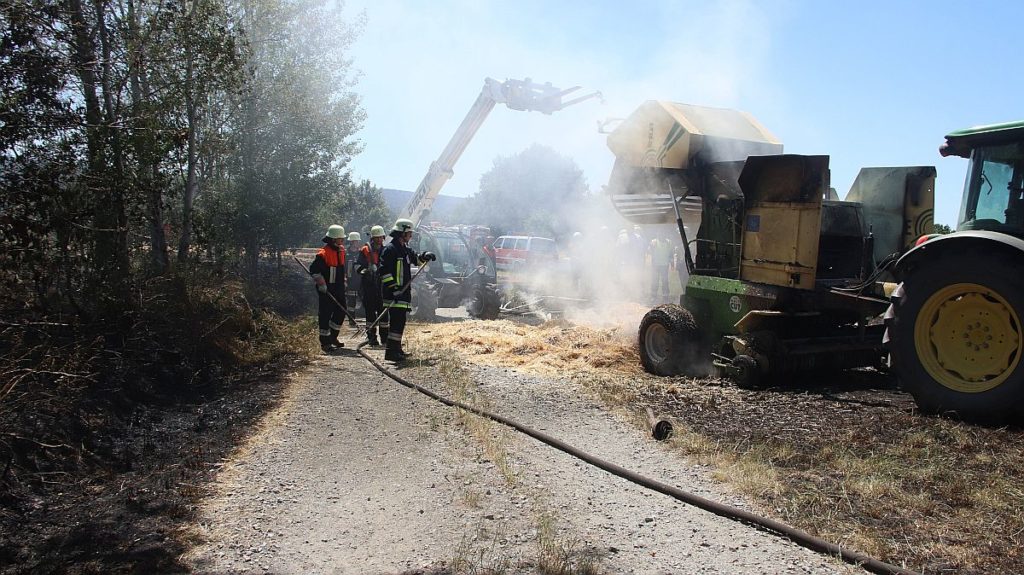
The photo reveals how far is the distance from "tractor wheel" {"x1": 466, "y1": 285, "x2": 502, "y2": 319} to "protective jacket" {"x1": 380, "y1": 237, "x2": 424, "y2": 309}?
4753 mm

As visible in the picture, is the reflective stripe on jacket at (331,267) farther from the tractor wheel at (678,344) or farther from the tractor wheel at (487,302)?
the tractor wheel at (678,344)

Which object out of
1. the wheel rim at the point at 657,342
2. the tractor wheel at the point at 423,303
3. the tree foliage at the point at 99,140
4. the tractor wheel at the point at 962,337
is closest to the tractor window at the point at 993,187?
the tractor wheel at the point at 962,337

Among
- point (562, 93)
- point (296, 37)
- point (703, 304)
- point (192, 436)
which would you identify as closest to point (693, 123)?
point (703, 304)

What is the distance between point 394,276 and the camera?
952 cm

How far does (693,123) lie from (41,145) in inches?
288

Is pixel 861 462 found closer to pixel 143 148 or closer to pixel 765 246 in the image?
pixel 765 246

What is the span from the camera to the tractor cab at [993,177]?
217 inches

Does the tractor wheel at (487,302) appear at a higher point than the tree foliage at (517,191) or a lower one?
lower

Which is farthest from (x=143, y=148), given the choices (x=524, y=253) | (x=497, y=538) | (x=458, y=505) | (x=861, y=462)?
(x=524, y=253)

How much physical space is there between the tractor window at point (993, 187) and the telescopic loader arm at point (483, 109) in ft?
29.3

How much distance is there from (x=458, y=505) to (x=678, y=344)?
478cm

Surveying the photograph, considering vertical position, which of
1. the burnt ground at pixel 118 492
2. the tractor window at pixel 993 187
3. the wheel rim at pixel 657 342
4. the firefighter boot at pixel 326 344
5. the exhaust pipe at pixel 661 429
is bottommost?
the firefighter boot at pixel 326 344

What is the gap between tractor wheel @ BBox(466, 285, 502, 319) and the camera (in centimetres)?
1438

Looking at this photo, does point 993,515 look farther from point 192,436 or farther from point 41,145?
point 41,145
